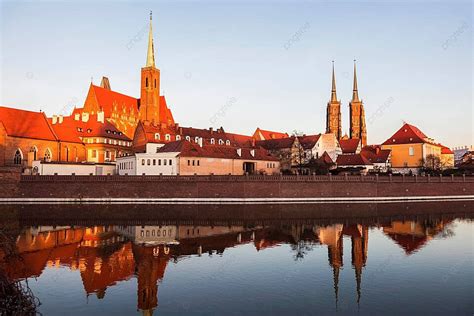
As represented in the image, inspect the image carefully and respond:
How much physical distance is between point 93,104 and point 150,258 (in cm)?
6674

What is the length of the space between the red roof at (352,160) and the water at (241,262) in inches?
1725

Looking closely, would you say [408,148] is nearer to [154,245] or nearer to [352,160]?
[352,160]

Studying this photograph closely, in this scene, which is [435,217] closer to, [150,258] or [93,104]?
[150,258]

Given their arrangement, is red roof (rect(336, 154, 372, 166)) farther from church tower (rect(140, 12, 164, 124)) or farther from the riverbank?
church tower (rect(140, 12, 164, 124))

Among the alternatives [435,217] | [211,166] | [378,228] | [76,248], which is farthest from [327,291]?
[211,166]

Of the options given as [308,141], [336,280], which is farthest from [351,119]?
[336,280]

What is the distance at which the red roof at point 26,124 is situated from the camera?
64.7 meters

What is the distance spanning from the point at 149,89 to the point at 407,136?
5730cm

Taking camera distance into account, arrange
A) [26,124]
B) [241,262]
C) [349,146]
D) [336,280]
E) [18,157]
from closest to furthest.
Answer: [336,280] < [241,262] < [18,157] < [26,124] < [349,146]

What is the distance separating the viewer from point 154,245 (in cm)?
2706

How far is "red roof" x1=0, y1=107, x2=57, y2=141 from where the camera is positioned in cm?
6469

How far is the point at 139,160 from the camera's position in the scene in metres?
61.9

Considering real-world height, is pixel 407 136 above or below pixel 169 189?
above

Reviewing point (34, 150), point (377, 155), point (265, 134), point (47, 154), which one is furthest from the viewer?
point (265, 134)
